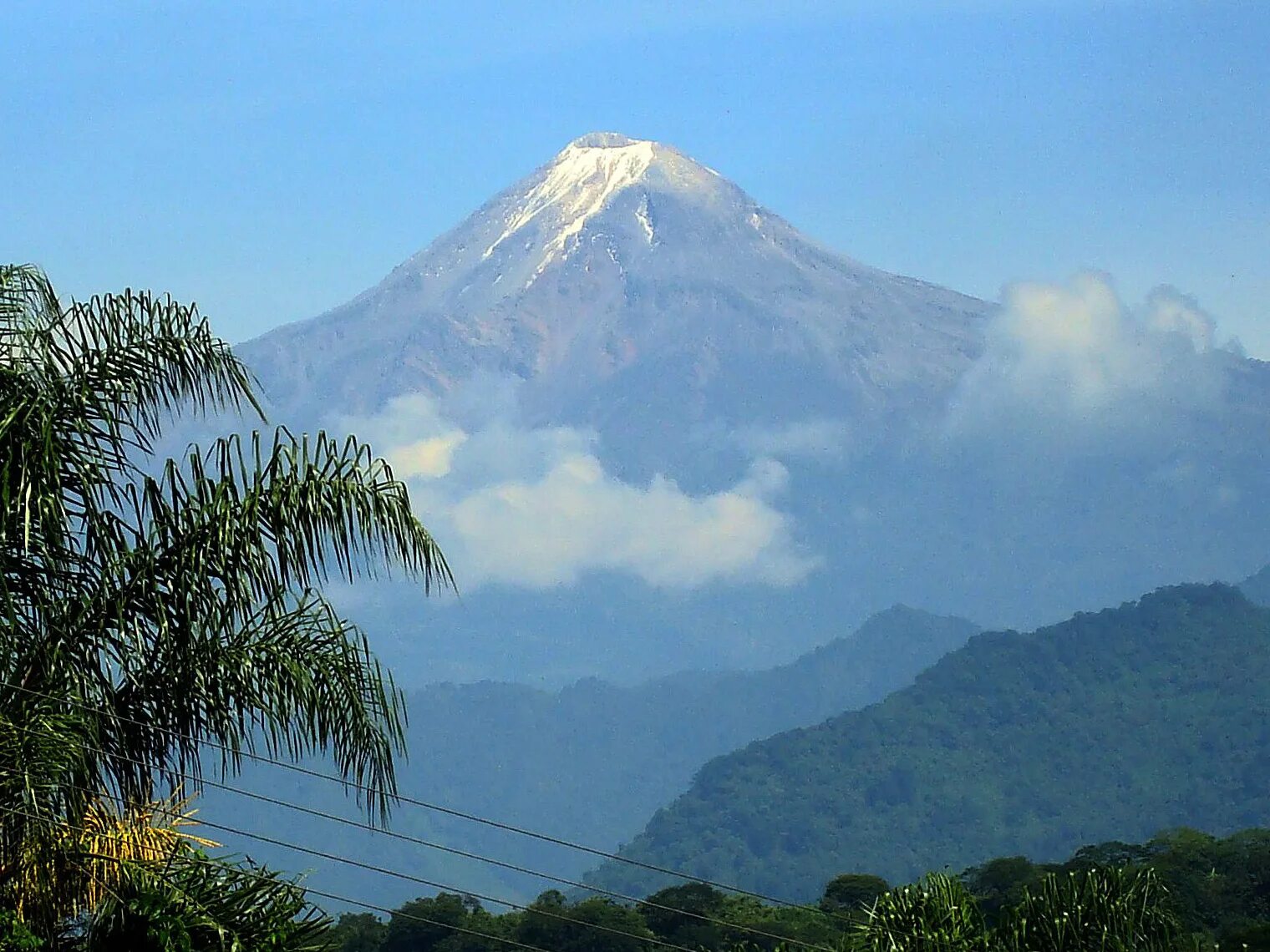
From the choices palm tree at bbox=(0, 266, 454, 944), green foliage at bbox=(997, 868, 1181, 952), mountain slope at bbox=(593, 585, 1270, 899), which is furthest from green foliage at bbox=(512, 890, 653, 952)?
mountain slope at bbox=(593, 585, 1270, 899)

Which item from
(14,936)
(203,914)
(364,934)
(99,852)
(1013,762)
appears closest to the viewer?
(14,936)

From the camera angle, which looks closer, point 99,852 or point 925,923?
point 99,852

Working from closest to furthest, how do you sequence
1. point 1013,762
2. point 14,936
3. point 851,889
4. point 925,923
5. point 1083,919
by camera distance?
point 14,936
point 925,923
point 1083,919
point 851,889
point 1013,762

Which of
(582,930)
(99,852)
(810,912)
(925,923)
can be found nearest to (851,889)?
(582,930)

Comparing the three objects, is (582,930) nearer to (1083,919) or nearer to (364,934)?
(364,934)

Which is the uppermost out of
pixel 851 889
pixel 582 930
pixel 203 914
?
pixel 851 889

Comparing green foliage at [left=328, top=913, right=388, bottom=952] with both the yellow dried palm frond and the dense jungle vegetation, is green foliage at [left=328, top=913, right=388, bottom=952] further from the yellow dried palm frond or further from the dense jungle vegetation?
the yellow dried palm frond
